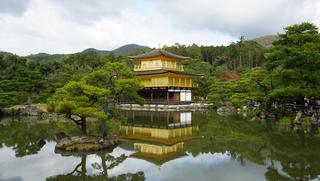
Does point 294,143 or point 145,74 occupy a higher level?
point 145,74

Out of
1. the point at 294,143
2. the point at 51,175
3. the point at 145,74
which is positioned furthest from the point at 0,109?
the point at 294,143

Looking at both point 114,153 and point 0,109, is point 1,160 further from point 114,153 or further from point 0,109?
point 0,109

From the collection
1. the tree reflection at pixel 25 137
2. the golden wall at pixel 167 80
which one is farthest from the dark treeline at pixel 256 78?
the tree reflection at pixel 25 137

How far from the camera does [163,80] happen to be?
→ 42219 millimetres

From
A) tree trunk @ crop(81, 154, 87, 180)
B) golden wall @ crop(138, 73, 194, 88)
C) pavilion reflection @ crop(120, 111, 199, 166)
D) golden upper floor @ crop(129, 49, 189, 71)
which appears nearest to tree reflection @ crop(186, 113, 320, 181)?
pavilion reflection @ crop(120, 111, 199, 166)

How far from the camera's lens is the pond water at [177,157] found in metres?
10.3

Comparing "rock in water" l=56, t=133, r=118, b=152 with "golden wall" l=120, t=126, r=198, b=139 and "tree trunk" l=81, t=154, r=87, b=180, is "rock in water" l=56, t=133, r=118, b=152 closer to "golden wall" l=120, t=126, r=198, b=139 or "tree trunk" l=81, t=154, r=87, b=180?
"tree trunk" l=81, t=154, r=87, b=180

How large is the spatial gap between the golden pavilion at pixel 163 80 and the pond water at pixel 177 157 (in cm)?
2216

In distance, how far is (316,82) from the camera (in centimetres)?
2250

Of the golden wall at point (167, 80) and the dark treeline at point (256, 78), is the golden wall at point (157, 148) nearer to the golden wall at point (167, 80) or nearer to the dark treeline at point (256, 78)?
the dark treeline at point (256, 78)

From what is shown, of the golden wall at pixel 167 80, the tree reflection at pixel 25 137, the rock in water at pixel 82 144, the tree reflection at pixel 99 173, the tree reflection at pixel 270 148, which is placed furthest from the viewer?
the golden wall at pixel 167 80

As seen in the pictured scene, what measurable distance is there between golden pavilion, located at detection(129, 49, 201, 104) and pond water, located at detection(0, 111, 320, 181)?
22156 millimetres

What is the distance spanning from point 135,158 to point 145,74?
30378 millimetres

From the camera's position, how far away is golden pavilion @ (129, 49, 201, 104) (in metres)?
42.1
